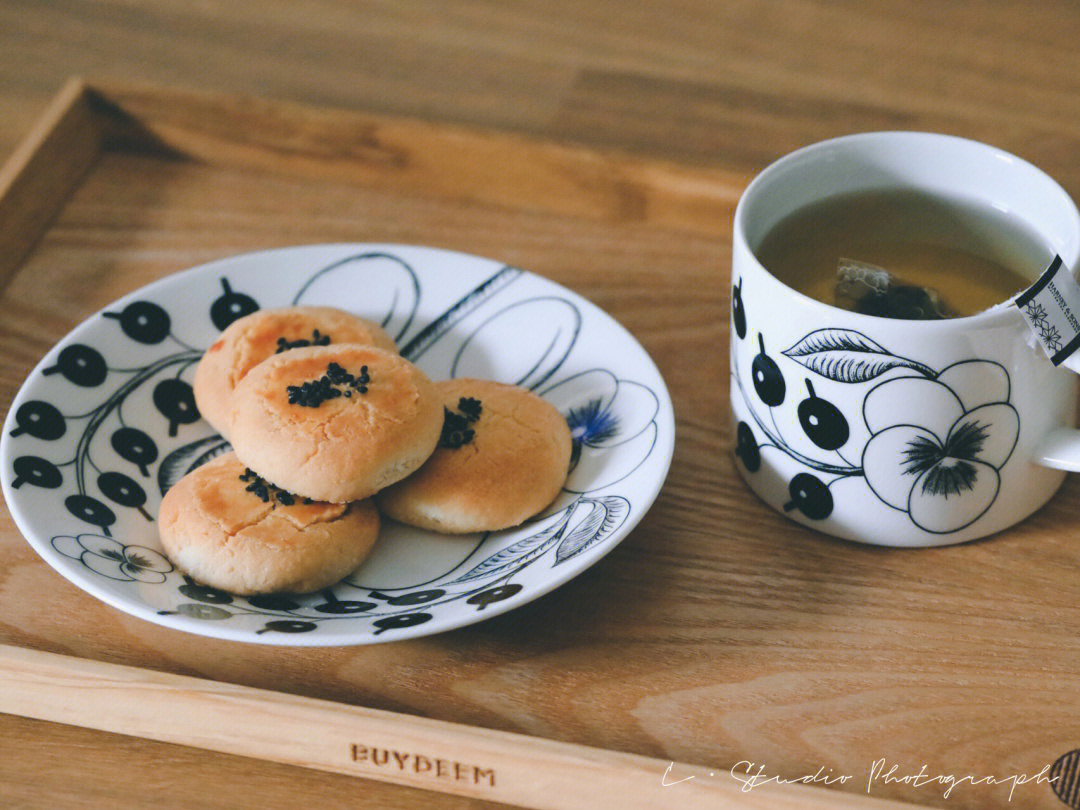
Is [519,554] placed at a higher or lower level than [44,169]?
lower

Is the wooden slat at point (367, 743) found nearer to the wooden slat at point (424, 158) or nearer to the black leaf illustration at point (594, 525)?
the black leaf illustration at point (594, 525)

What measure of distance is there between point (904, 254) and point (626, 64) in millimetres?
531

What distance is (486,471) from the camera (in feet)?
2.13

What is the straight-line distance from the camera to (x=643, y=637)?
62 centimetres

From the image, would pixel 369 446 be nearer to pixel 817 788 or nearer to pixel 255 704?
pixel 255 704

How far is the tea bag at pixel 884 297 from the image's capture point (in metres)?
0.64

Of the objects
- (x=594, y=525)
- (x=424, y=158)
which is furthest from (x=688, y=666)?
(x=424, y=158)

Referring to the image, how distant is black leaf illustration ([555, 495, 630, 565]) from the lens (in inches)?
23.7

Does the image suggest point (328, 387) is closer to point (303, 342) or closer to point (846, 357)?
point (303, 342)

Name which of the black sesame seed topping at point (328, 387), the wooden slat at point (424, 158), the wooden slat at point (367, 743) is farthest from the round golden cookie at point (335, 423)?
the wooden slat at point (424, 158)

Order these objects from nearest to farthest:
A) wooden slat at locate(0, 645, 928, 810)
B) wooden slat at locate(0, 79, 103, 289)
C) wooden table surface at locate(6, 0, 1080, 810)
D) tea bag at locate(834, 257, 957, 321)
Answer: wooden slat at locate(0, 645, 928, 810), tea bag at locate(834, 257, 957, 321), wooden slat at locate(0, 79, 103, 289), wooden table surface at locate(6, 0, 1080, 810)

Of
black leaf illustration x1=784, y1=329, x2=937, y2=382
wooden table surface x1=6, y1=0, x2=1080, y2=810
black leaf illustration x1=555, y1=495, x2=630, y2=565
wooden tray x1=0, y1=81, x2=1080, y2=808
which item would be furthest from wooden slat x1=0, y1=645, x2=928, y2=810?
wooden table surface x1=6, y1=0, x2=1080, y2=810

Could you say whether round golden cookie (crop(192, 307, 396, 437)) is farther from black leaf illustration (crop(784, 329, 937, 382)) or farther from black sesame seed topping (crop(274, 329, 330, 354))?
black leaf illustration (crop(784, 329, 937, 382))

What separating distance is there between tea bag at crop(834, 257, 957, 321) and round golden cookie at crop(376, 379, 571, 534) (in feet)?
0.62
